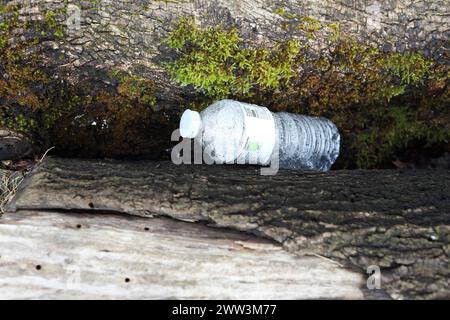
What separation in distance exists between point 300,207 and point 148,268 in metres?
0.90

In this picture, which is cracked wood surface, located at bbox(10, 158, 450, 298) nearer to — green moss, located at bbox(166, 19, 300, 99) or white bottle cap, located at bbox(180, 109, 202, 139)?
white bottle cap, located at bbox(180, 109, 202, 139)

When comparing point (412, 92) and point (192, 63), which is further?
point (412, 92)

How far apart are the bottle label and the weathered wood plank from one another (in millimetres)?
868

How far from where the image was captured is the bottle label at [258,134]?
10.5 ft

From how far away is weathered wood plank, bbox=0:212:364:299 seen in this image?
2520 mm

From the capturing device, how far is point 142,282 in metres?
2.54

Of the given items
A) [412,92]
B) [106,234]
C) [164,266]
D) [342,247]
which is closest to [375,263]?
[342,247]

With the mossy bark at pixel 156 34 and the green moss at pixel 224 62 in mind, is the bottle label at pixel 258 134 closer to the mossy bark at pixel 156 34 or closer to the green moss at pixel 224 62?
the green moss at pixel 224 62

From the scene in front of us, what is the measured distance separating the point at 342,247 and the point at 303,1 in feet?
5.95

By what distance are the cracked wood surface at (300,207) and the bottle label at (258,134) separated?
1.21ft

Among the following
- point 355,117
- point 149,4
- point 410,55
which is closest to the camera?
point 149,4

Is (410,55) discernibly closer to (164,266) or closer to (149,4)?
(149,4)

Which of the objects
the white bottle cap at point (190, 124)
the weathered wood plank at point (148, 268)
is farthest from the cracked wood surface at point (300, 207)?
the white bottle cap at point (190, 124)

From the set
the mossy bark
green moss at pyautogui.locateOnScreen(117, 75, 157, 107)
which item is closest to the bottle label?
the mossy bark
